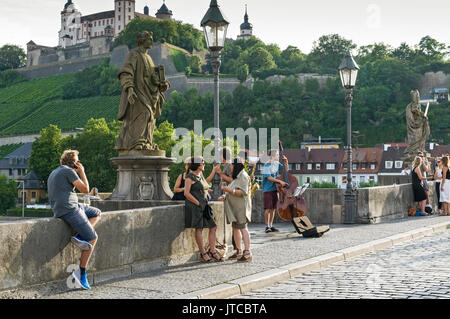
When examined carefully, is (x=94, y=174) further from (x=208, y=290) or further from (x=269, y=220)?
(x=208, y=290)

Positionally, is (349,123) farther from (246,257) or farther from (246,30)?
(246,30)

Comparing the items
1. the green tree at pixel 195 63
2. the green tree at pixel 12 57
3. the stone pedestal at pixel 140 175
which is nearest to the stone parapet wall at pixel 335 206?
the stone pedestal at pixel 140 175

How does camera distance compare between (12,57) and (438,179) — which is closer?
(438,179)

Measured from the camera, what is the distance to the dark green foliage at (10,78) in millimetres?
141500

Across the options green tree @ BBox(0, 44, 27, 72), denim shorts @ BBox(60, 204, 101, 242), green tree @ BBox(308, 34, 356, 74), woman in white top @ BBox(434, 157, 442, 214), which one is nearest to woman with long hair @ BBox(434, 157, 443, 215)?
woman in white top @ BBox(434, 157, 442, 214)

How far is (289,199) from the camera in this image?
46.3ft

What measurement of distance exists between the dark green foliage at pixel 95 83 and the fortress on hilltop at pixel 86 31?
43.2ft

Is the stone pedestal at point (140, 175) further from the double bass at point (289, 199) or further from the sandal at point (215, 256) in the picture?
the sandal at point (215, 256)

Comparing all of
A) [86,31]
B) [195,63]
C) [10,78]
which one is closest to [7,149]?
[10,78]

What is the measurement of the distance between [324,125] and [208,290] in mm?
110529

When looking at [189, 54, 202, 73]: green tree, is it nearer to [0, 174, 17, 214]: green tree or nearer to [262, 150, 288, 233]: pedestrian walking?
[0, 174, 17, 214]: green tree

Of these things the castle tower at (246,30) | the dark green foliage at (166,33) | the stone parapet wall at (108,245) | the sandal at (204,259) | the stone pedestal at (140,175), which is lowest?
the sandal at (204,259)

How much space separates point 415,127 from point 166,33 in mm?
106703

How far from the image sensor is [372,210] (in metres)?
16.4
